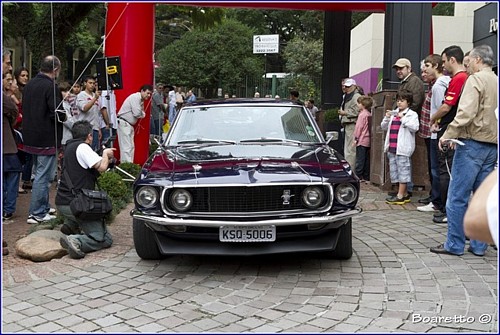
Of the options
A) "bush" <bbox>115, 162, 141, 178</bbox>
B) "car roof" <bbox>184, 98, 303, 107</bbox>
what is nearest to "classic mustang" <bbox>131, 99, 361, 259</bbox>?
"car roof" <bbox>184, 98, 303, 107</bbox>

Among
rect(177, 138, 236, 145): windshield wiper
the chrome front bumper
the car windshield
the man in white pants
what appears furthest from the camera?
the man in white pants

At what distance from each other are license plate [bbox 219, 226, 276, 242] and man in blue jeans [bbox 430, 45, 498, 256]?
6.56 feet

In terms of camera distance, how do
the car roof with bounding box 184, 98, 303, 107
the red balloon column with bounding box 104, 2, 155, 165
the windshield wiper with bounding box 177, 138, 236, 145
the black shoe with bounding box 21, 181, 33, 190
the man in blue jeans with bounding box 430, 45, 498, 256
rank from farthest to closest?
the red balloon column with bounding box 104, 2, 155, 165
the black shoe with bounding box 21, 181, 33, 190
the car roof with bounding box 184, 98, 303, 107
the windshield wiper with bounding box 177, 138, 236, 145
the man in blue jeans with bounding box 430, 45, 498, 256

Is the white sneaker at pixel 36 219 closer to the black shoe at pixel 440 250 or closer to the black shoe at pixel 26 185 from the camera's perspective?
the black shoe at pixel 26 185

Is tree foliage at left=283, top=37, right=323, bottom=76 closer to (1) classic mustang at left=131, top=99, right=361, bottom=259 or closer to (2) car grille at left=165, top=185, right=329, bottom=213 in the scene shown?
(1) classic mustang at left=131, top=99, right=361, bottom=259

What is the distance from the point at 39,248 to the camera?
5.78 meters

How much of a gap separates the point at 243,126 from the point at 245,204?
1.60 m

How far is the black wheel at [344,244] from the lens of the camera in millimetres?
5430

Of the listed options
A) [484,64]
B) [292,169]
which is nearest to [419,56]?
[484,64]

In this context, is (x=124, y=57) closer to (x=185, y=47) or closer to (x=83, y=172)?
(x=83, y=172)

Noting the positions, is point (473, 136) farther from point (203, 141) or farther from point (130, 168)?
point (130, 168)

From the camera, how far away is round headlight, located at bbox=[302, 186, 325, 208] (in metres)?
5.03

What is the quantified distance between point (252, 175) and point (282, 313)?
1.29 meters

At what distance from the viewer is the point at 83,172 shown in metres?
6.04
